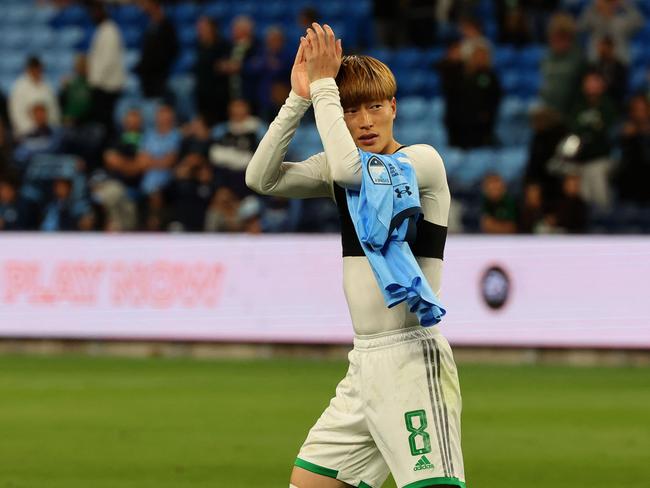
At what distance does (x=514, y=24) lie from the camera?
2119cm

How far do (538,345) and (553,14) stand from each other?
6.68 meters

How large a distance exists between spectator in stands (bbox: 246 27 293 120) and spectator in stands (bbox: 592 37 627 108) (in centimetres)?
406

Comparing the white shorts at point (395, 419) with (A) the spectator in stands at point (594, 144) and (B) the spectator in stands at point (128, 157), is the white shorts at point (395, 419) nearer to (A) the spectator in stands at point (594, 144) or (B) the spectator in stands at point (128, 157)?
(A) the spectator in stands at point (594, 144)

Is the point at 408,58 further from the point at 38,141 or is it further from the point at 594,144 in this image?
the point at 38,141

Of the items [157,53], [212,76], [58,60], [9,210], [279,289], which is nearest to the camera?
[279,289]

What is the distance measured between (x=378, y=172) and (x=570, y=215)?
12105 millimetres

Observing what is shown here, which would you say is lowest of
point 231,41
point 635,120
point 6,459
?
point 6,459

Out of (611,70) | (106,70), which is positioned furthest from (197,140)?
(611,70)

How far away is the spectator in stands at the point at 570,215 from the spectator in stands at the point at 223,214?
368cm

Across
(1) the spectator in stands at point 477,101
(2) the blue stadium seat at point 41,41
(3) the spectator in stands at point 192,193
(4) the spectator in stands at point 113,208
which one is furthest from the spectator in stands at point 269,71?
(2) the blue stadium seat at point 41,41

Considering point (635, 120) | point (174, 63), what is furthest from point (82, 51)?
point (635, 120)

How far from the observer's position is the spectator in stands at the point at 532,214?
16.9 meters

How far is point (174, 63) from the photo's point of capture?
76.6ft

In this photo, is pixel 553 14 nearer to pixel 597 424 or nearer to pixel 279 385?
pixel 279 385
